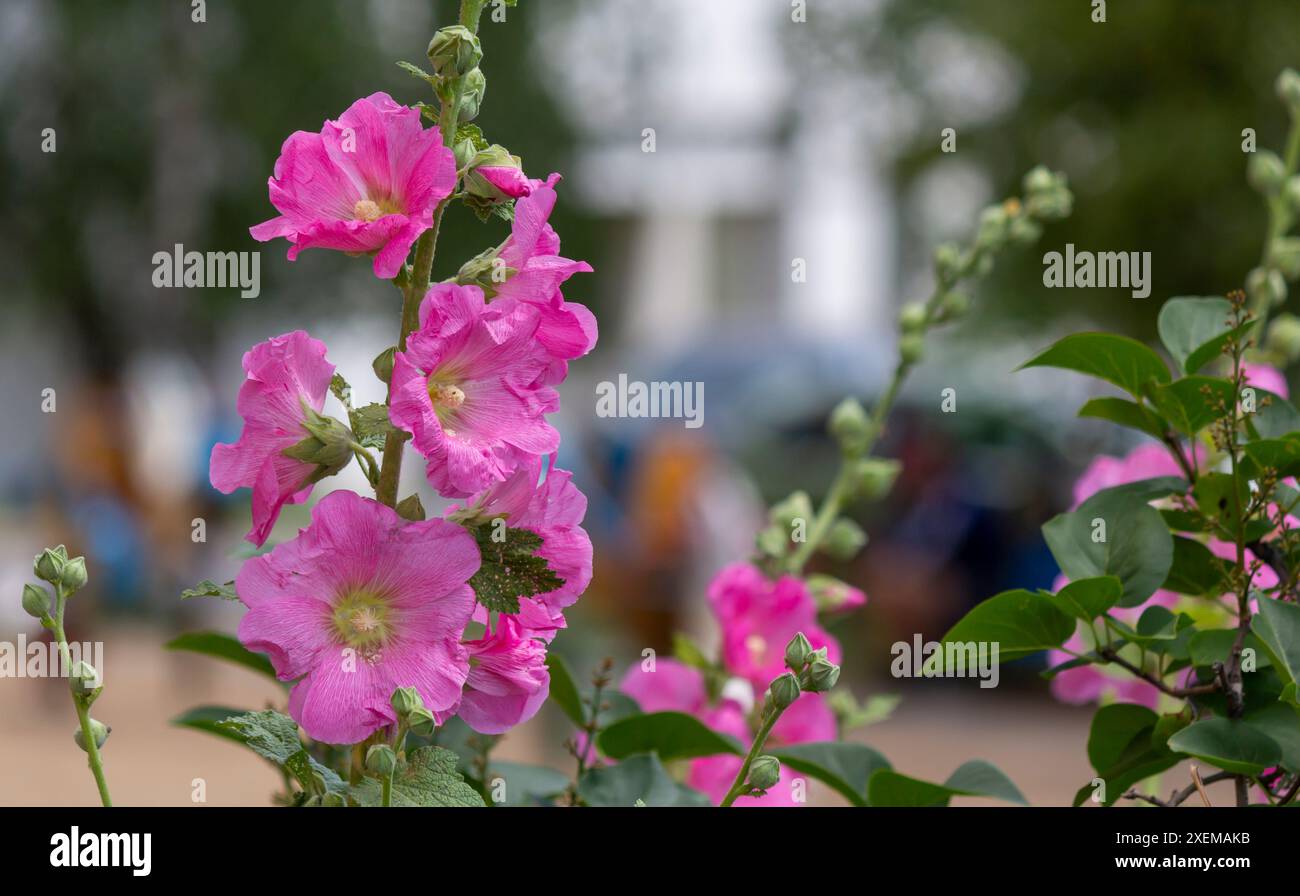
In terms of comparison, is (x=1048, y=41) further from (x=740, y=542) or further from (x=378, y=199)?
(x=378, y=199)

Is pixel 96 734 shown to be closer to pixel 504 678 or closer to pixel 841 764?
pixel 504 678

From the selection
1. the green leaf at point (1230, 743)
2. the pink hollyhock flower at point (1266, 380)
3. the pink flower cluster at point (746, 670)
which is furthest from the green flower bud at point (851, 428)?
the green leaf at point (1230, 743)

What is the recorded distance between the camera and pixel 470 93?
91 cm

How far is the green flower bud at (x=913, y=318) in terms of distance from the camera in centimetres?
153

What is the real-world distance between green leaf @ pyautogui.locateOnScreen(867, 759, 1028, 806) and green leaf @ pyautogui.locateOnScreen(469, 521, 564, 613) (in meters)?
0.26

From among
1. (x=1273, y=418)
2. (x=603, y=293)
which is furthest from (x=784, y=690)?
(x=603, y=293)

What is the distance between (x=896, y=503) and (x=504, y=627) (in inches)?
446

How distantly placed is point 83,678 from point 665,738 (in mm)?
451

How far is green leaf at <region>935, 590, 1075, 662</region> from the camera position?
967mm

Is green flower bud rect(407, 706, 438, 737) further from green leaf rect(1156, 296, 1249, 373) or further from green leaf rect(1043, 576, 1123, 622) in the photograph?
green leaf rect(1156, 296, 1249, 373)

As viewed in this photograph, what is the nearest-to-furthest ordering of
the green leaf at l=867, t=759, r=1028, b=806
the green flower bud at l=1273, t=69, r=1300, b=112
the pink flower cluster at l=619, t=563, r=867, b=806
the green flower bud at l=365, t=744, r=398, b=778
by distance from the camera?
the green flower bud at l=365, t=744, r=398, b=778 < the green leaf at l=867, t=759, r=1028, b=806 < the pink flower cluster at l=619, t=563, r=867, b=806 < the green flower bud at l=1273, t=69, r=1300, b=112

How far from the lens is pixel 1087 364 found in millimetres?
1063

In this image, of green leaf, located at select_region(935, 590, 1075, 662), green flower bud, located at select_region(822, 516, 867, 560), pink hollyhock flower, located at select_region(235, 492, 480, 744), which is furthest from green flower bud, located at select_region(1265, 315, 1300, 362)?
pink hollyhock flower, located at select_region(235, 492, 480, 744)

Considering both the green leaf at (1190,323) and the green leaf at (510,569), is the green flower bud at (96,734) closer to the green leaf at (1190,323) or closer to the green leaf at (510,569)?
the green leaf at (510,569)
